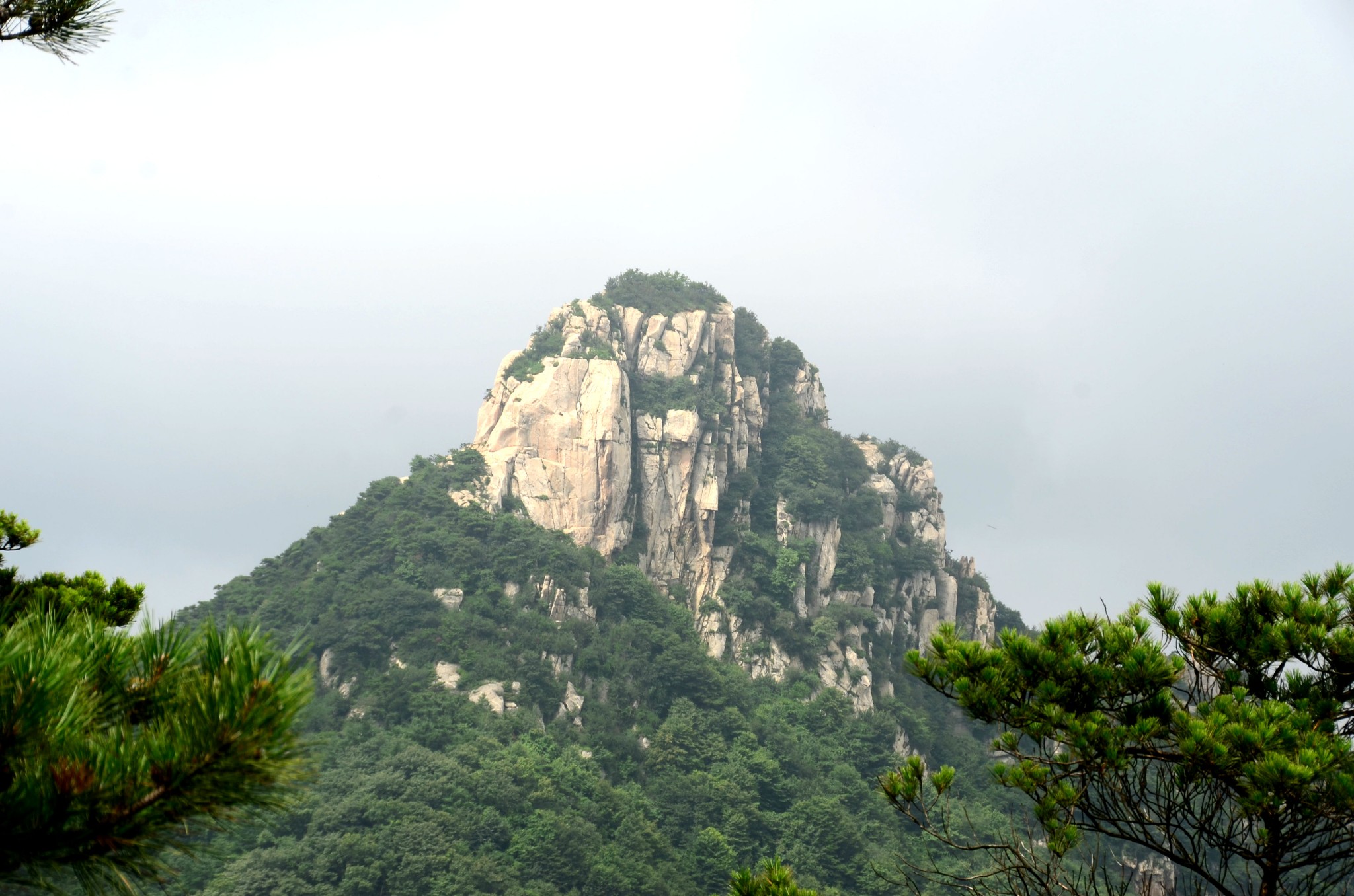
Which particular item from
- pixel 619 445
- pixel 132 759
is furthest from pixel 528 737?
pixel 132 759

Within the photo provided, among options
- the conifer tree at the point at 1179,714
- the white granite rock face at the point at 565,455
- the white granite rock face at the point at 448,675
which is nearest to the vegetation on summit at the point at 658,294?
the white granite rock face at the point at 565,455

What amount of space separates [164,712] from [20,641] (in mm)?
511

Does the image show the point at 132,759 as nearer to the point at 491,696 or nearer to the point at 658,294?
the point at 491,696

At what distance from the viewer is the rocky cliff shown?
49.4m

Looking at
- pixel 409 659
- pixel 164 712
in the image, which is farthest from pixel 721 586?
pixel 164 712

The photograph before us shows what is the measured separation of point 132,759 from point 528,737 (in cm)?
3667

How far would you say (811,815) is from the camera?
39.6m

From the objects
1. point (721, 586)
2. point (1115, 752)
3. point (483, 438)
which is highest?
→ point (483, 438)

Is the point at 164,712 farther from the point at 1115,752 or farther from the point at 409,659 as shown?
the point at 409,659

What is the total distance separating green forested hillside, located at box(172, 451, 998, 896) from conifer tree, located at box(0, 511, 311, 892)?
2683 cm

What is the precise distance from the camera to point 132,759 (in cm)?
333

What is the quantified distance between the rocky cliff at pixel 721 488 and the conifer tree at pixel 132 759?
42323 millimetres

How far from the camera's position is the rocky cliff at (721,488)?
49.4 metres

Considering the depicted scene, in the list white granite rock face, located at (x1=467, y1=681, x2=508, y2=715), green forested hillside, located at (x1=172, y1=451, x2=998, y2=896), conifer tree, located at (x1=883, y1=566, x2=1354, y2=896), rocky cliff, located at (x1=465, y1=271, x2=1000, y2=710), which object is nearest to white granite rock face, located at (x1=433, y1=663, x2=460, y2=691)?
green forested hillside, located at (x1=172, y1=451, x2=998, y2=896)
